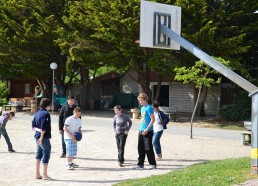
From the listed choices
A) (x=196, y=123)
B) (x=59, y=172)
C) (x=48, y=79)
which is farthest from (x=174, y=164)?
(x=48, y=79)

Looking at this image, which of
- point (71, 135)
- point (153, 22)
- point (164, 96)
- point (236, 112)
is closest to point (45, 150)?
point (71, 135)

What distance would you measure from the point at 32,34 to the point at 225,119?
13.1m

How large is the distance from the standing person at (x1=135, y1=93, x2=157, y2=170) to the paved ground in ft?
1.01

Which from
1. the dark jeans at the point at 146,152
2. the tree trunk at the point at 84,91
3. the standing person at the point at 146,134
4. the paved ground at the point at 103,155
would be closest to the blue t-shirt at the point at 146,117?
the standing person at the point at 146,134

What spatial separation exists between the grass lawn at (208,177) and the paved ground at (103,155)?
3.29 ft

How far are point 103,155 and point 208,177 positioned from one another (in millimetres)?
4908

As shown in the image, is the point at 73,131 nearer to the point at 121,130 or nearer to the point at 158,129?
the point at 121,130

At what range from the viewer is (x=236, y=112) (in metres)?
23.5

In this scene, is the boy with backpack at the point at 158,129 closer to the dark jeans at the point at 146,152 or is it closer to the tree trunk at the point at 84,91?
the dark jeans at the point at 146,152

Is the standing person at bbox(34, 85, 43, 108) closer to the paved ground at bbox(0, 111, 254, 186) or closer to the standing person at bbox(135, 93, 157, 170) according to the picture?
the paved ground at bbox(0, 111, 254, 186)

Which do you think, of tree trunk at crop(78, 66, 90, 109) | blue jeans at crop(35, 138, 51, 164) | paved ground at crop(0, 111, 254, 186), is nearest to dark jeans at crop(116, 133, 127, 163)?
paved ground at crop(0, 111, 254, 186)

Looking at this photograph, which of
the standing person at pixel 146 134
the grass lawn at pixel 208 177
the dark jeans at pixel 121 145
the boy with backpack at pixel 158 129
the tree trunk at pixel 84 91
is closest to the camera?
the grass lawn at pixel 208 177

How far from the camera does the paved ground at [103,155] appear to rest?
370 inches

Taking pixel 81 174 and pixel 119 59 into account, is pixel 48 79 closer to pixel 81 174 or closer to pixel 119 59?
pixel 119 59
